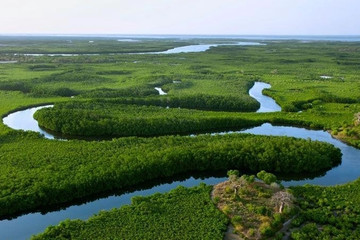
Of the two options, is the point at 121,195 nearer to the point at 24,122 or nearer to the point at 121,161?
the point at 121,161

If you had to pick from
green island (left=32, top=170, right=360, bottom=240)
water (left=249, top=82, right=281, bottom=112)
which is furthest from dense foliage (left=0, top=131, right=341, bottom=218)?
water (left=249, top=82, right=281, bottom=112)

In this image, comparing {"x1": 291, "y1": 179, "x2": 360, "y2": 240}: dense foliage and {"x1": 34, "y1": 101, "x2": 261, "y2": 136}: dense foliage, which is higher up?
{"x1": 34, "y1": 101, "x2": 261, "y2": 136}: dense foliage

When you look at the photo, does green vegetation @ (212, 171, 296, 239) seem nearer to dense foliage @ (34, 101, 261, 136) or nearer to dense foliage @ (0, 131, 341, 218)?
dense foliage @ (0, 131, 341, 218)

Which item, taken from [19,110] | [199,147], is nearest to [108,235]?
[199,147]

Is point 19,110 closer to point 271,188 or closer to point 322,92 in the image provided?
point 271,188

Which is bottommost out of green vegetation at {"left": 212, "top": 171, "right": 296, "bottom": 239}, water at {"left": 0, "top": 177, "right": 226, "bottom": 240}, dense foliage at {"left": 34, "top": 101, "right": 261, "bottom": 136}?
water at {"left": 0, "top": 177, "right": 226, "bottom": 240}

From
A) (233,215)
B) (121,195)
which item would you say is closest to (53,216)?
(121,195)

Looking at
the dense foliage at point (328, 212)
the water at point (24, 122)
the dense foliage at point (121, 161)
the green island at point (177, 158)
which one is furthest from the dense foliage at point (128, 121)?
the dense foliage at point (328, 212)
